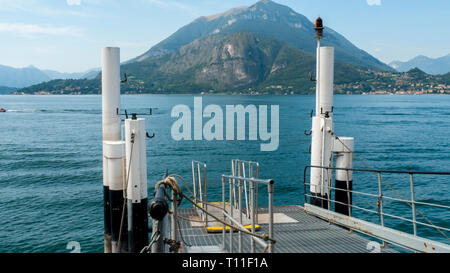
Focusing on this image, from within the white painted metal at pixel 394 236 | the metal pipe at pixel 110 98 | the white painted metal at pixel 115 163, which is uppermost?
the metal pipe at pixel 110 98

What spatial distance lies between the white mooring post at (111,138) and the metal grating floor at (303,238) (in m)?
2.06

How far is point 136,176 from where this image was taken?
10.0 metres

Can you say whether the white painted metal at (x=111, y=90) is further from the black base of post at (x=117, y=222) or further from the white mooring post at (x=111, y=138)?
the black base of post at (x=117, y=222)

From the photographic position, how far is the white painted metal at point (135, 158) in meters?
9.94

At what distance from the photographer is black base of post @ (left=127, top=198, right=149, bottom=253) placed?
10.2 metres

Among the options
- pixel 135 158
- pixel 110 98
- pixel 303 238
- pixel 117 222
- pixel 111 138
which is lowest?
pixel 117 222

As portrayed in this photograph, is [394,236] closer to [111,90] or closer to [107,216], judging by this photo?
[107,216]

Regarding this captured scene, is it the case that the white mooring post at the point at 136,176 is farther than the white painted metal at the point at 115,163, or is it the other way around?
the white painted metal at the point at 115,163

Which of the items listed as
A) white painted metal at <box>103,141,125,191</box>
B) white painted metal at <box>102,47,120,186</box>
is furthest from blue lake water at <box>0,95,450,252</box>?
white painted metal at <box>102,47,120,186</box>

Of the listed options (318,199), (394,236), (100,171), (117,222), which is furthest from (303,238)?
(100,171)

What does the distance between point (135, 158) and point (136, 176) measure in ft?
1.68

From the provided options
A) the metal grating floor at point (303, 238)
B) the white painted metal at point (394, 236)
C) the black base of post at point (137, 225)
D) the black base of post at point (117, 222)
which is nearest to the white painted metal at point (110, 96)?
the black base of post at point (117, 222)

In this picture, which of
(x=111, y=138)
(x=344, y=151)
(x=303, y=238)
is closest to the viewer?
(x=303, y=238)

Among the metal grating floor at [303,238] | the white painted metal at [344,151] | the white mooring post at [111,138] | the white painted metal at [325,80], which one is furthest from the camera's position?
the white painted metal at [325,80]
